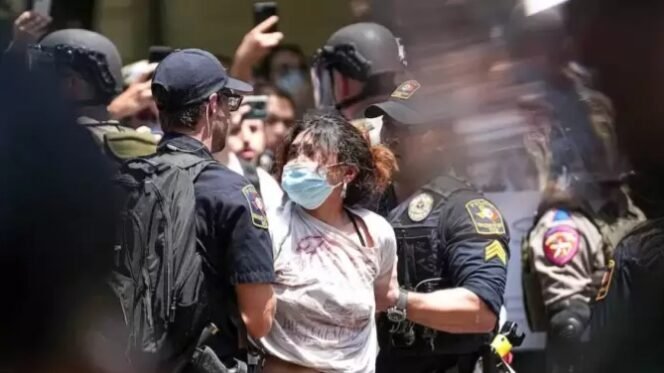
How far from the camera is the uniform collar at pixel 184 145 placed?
10.7ft

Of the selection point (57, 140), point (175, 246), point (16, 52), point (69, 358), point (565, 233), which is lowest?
point (565, 233)

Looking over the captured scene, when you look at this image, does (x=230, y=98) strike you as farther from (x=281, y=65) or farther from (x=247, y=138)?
(x=281, y=65)

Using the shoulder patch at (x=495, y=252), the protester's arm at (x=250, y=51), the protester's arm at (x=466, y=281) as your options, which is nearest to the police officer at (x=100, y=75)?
the protester's arm at (x=250, y=51)

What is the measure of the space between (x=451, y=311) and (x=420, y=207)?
12.8 inches

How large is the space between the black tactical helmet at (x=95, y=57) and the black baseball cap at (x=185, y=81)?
1.86 feet

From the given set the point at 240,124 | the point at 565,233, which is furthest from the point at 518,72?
the point at 240,124

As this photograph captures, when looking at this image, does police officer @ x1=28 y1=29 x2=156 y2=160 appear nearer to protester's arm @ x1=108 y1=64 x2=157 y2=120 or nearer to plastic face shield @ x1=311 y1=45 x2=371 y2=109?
protester's arm @ x1=108 y1=64 x2=157 y2=120

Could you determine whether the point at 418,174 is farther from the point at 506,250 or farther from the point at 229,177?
the point at 229,177

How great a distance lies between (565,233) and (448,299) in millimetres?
1268

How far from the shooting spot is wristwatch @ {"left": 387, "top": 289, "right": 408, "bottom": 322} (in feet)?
11.3

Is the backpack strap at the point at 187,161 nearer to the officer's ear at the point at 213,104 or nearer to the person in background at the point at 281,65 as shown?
the officer's ear at the point at 213,104

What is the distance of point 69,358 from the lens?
214 cm

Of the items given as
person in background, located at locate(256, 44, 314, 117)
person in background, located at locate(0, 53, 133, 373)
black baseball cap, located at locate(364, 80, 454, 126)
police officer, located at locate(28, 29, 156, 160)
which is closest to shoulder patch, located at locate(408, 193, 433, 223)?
black baseball cap, located at locate(364, 80, 454, 126)

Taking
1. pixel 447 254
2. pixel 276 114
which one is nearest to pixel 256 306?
pixel 447 254
